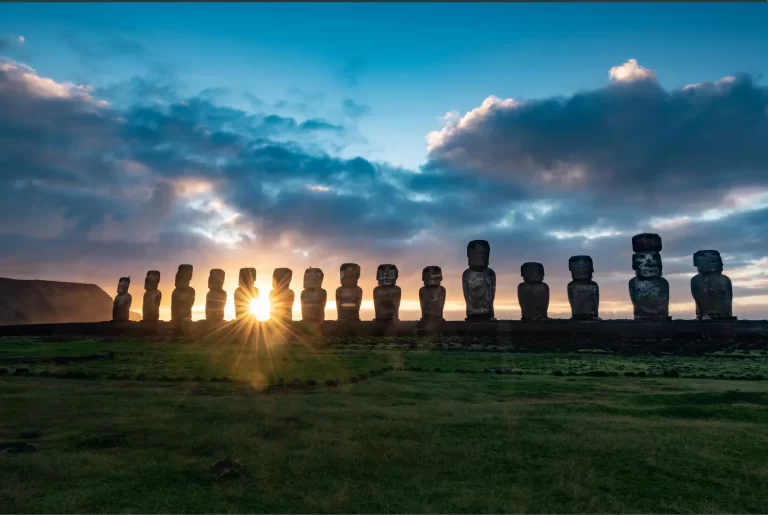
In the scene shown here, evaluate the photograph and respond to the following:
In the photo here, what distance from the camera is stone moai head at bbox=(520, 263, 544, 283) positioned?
18.4 metres

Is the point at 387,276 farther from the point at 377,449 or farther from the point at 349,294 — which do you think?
the point at 377,449

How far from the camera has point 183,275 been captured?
23875 mm

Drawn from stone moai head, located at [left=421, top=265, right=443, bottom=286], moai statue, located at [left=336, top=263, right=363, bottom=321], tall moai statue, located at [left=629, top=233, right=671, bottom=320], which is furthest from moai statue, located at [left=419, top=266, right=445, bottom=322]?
tall moai statue, located at [left=629, top=233, right=671, bottom=320]

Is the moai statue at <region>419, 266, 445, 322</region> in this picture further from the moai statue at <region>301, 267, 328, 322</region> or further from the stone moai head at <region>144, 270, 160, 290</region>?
the stone moai head at <region>144, 270, 160, 290</region>

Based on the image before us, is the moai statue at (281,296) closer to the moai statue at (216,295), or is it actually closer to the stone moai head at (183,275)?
the moai statue at (216,295)

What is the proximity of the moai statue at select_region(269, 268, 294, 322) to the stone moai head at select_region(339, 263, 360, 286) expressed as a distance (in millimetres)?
2533

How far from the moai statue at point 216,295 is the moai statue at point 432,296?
9472 mm

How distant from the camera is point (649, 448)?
352 centimetres

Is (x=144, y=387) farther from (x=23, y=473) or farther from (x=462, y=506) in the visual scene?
(x=462, y=506)

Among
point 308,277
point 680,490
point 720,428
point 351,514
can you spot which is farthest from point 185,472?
point 308,277

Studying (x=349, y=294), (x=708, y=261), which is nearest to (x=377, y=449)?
(x=708, y=261)

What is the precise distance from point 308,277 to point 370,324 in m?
3.53

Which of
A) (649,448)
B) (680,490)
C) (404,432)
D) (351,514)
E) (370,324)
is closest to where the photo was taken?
(351,514)

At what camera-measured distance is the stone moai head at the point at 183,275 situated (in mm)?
23875
